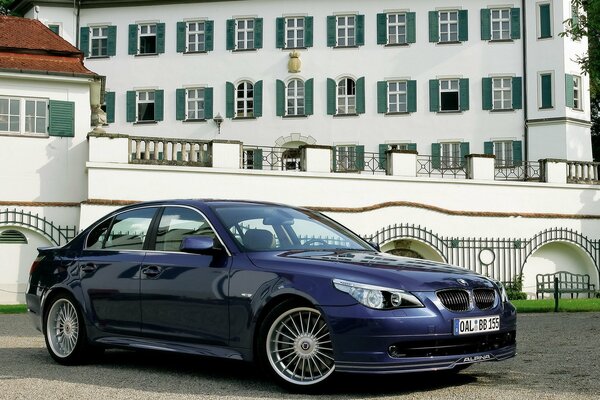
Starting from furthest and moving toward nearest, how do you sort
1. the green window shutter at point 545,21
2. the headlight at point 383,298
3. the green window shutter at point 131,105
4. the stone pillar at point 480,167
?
the green window shutter at point 131,105
the green window shutter at point 545,21
the stone pillar at point 480,167
the headlight at point 383,298

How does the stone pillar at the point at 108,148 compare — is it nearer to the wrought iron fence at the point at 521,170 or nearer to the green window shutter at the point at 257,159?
the green window shutter at the point at 257,159

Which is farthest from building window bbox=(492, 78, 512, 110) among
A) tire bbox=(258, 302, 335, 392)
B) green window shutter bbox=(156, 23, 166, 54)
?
tire bbox=(258, 302, 335, 392)

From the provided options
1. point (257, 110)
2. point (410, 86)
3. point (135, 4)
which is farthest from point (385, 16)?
point (135, 4)

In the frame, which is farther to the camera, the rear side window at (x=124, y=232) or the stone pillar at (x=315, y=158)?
the stone pillar at (x=315, y=158)

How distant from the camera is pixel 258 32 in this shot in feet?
144

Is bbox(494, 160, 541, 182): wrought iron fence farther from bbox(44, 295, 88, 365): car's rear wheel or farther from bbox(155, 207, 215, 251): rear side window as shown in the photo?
bbox(155, 207, 215, 251): rear side window

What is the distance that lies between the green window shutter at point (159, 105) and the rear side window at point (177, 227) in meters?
35.4

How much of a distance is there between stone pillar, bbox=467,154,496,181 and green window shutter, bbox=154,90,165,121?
16810mm

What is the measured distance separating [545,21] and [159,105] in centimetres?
1746

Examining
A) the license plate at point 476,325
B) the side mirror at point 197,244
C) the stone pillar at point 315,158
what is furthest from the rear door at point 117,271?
the stone pillar at point 315,158

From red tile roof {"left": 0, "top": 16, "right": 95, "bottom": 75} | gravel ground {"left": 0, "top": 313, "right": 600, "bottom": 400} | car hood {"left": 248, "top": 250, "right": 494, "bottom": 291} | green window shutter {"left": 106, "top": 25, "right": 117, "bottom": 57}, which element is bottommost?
gravel ground {"left": 0, "top": 313, "right": 600, "bottom": 400}

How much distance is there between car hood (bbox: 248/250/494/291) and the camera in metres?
7.26

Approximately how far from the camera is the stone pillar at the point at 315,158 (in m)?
29.9

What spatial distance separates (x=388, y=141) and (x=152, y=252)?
3432 cm
